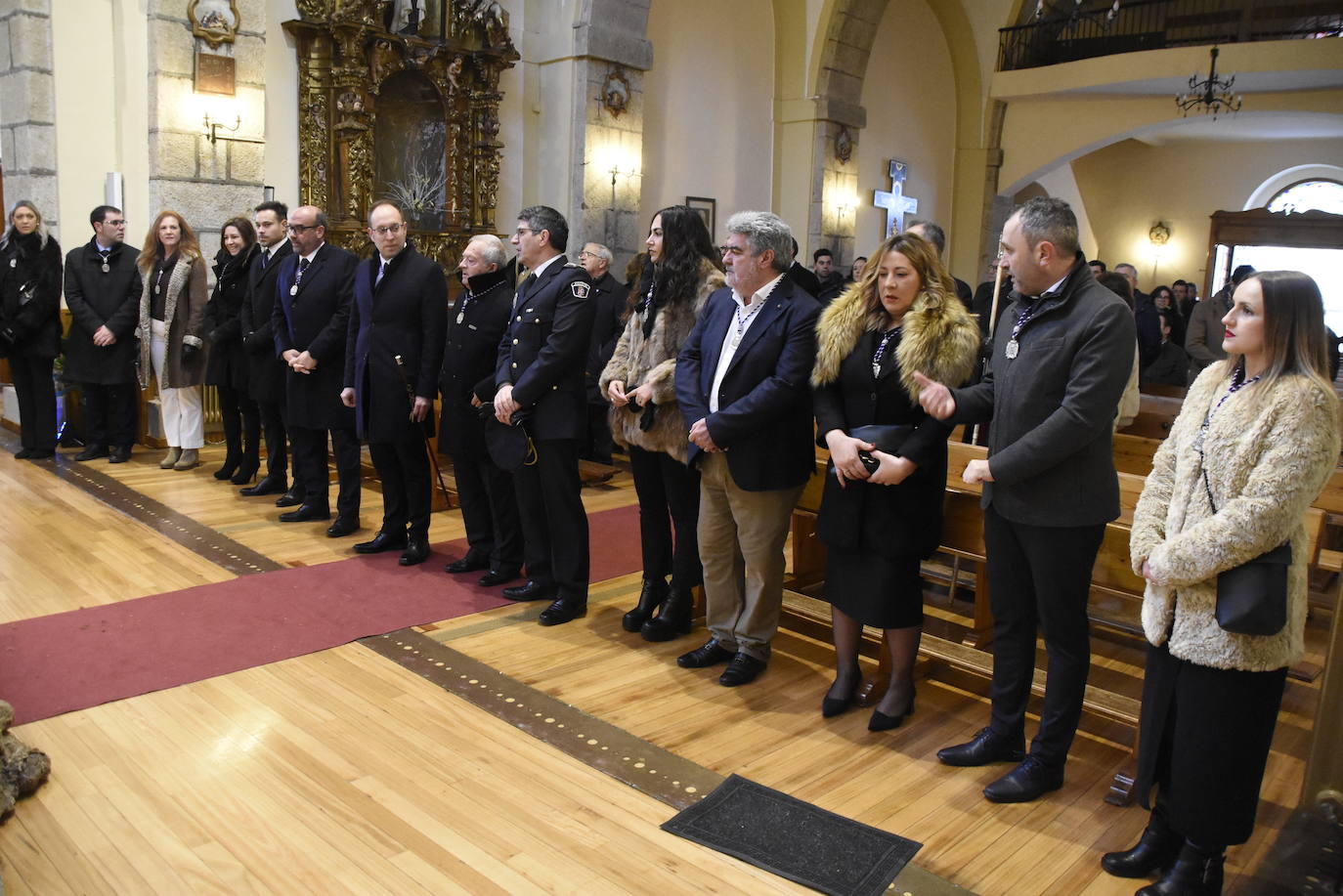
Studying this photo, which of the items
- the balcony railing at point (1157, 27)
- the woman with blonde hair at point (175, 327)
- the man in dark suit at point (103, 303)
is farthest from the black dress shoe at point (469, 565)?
the balcony railing at point (1157, 27)

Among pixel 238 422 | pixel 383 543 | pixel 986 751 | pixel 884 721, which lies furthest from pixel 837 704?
pixel 238 422

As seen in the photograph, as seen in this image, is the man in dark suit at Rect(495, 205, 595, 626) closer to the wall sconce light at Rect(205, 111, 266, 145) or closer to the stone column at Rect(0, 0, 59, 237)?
the wall sconce light at Rect(205, 111, 266, 145)

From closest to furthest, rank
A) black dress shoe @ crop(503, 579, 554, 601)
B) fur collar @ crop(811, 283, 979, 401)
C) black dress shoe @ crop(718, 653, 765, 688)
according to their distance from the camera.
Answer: fur collar @ crop(811, 283, 979, 401) < black dress shoe @ crop(718, 653, 765, 688) < black dress shoe @ crop(503, 579, 554, 601)

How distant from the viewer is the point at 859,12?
11.3m

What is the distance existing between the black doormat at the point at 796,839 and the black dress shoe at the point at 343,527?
9.69ft

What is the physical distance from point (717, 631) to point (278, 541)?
2.43m

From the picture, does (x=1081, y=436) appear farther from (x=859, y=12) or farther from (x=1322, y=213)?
(x=1322, y=213)

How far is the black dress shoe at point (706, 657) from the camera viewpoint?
12.2 ft

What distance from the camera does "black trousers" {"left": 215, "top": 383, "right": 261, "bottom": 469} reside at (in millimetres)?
6070

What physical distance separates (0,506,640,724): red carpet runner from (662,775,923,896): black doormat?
1715 millimetres

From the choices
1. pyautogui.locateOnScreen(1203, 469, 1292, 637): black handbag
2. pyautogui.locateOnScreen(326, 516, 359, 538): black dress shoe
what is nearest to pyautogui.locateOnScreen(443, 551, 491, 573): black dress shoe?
pyautogui.locateOnScreen(326, 516, 359, 538): black dress shoe

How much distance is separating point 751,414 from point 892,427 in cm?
46

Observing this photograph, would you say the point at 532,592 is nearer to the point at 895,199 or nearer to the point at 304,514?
the point at 304,514

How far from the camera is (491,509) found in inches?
186
